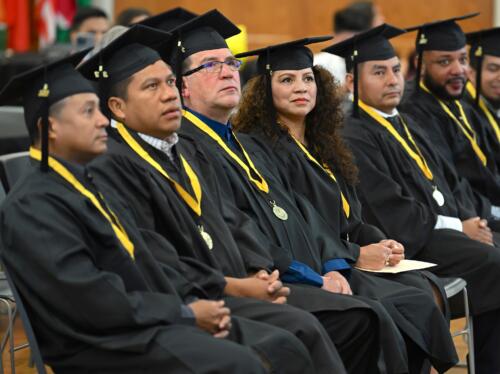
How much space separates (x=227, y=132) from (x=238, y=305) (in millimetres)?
1045

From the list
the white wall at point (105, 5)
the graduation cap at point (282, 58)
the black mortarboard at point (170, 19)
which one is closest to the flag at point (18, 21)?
the white wall at point (105, 5)

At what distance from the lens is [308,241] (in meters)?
4.57

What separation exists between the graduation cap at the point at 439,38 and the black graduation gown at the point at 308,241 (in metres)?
1.91

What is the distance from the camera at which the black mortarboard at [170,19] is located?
494 centimetres

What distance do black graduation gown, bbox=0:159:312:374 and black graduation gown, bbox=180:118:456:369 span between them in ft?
3.23

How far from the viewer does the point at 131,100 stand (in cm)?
393

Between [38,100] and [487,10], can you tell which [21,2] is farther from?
[38,100]

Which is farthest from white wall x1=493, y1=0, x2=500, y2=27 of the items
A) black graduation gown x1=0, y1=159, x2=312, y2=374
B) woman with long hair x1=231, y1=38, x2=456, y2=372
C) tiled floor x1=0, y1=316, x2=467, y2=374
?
black graduation gown x1=0, y1=159, x2=312, y2=374

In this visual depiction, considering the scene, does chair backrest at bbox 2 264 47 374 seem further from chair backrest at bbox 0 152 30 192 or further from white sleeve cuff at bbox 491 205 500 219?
white sleeve cuff at bbox 491 205 500 219

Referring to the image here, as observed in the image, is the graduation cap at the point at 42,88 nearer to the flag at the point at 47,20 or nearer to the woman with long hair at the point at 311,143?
the woman with long hair at the point at 311,143

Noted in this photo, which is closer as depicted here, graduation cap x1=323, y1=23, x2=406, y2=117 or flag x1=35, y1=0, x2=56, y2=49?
graduation cap x1=323, y1=23, x2=406, y2=117

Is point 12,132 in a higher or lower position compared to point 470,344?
higher

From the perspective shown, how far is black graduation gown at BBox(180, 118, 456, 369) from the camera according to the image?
14.4 feet

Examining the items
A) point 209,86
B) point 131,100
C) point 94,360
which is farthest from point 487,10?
point 94,360
